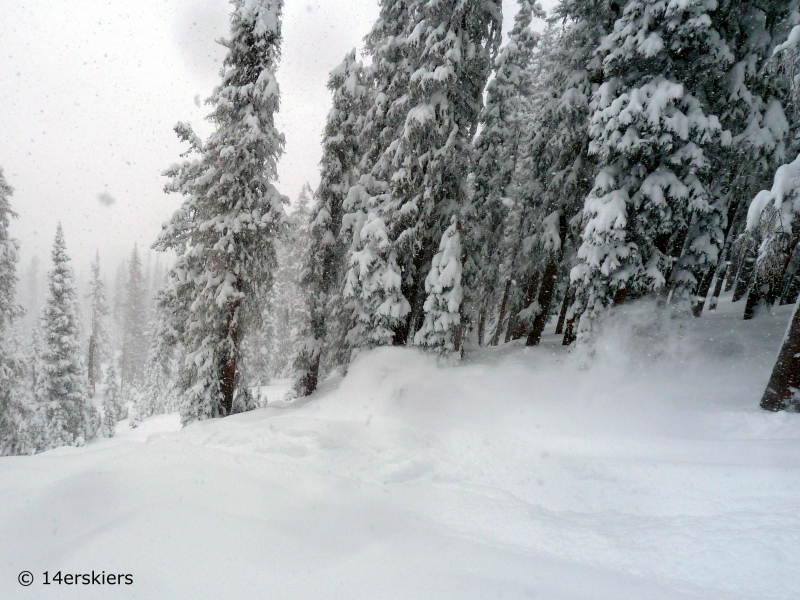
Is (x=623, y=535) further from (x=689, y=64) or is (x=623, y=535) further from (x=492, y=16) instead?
(x=492, y=16)

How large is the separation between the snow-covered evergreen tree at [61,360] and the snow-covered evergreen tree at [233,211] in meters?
18.2

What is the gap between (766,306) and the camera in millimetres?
14125

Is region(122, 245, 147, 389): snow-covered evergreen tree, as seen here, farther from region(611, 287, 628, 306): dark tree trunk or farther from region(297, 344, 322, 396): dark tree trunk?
region(611, 287, 628, 306): dark tree trunk

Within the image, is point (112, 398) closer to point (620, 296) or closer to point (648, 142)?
point (620, 296)

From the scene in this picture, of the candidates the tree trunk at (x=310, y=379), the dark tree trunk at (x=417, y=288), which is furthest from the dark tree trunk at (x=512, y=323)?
the tree trunk at (x=310, y=379)

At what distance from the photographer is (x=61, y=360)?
2425 centimetres

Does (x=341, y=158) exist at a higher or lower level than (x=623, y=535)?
higher

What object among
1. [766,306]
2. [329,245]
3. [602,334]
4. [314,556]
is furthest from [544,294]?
[314,556]

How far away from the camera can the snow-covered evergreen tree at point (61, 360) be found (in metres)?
23.8

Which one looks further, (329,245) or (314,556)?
(329,245)

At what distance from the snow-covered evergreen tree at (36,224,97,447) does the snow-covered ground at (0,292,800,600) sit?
69.1 feet

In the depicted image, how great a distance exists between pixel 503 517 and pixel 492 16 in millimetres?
13249

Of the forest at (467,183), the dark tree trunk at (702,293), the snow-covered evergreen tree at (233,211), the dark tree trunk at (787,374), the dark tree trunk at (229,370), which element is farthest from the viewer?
the dark tree trunk at (702,293)

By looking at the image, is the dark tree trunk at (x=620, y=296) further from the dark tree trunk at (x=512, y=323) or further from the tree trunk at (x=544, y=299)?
the dark tree trunk at (x=512, y=323)
